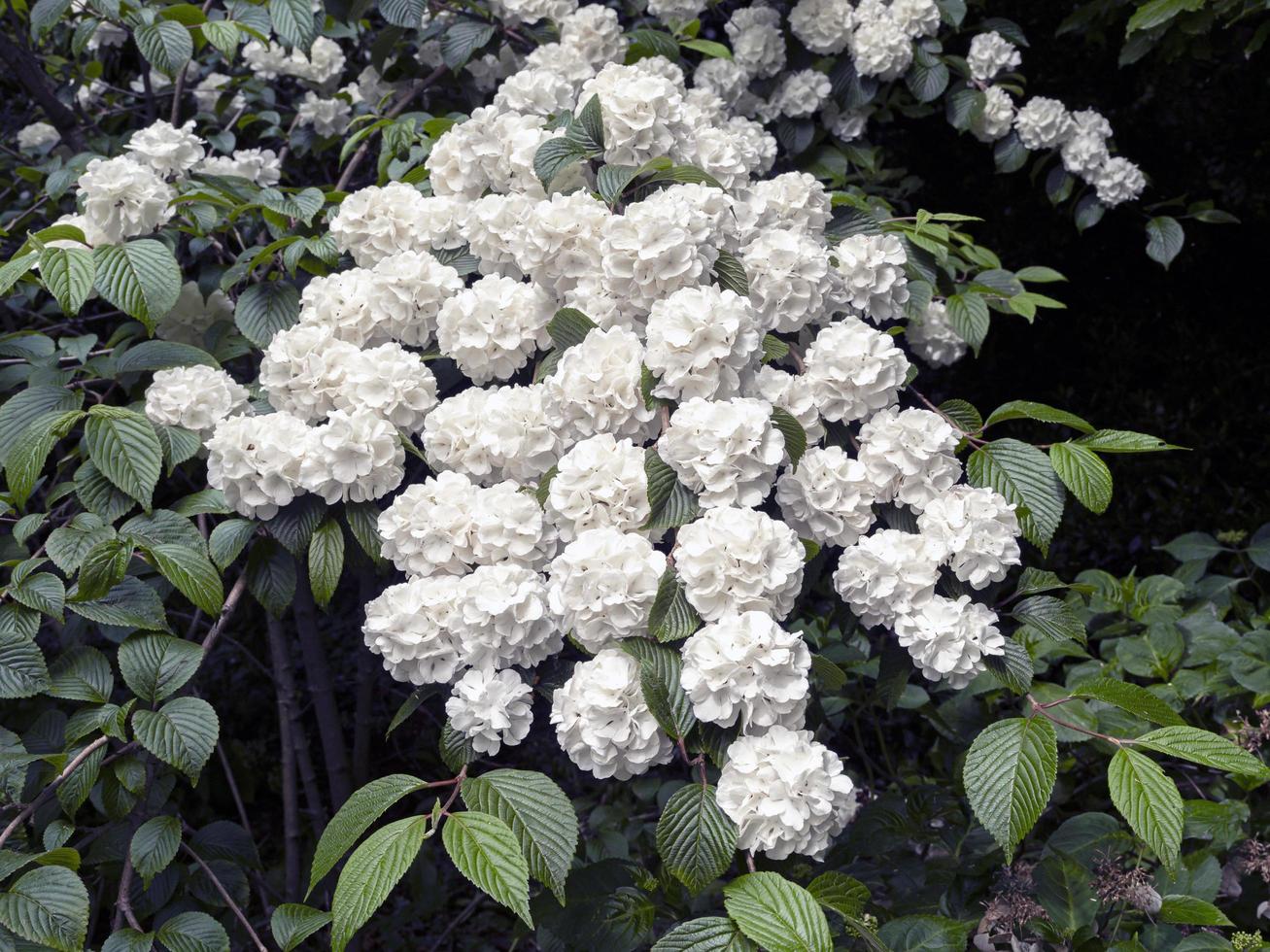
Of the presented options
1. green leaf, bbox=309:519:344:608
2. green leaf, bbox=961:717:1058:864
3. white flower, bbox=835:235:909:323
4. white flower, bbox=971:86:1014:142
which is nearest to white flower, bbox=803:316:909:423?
white flower, bbox=835:235:909:323

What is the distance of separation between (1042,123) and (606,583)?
213 centimetres

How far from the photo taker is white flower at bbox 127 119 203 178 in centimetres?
207

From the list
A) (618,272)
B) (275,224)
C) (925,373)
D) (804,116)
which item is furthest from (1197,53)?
(275,224)

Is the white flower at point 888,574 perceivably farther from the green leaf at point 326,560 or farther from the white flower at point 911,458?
the green leaf at point 326,560

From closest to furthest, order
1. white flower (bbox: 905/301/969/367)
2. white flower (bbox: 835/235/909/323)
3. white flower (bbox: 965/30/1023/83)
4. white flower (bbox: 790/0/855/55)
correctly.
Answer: white flower (bbox: 835/235/909/323) → white flower (bbox: 905/301/969/367) → white flower (bbox: 790/0/855/55) → white flower (bbox: 965/30/1023/83)

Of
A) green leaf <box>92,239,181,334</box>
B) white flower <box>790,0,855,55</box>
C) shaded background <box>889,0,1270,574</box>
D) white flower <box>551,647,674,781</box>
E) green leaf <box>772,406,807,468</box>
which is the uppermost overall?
white flower <box>790,0,855,55</box>

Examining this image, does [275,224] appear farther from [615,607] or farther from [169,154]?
[615,607]

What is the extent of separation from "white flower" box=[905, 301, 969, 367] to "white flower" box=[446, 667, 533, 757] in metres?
1.19

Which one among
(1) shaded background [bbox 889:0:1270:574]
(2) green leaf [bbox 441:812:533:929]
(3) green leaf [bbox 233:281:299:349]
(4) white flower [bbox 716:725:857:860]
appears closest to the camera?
(2) green leaf [bbox 441:812:533:929]

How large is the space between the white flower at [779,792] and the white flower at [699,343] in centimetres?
45

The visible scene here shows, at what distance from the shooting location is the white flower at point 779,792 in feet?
4.08

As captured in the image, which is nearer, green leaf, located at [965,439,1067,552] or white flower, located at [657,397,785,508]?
white flower, located at [657,397,785,508]

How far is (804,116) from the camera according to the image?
8.97 ft

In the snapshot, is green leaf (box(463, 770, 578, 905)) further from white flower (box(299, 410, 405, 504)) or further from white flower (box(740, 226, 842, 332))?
white flower (box(740, 226, 842, 332))
